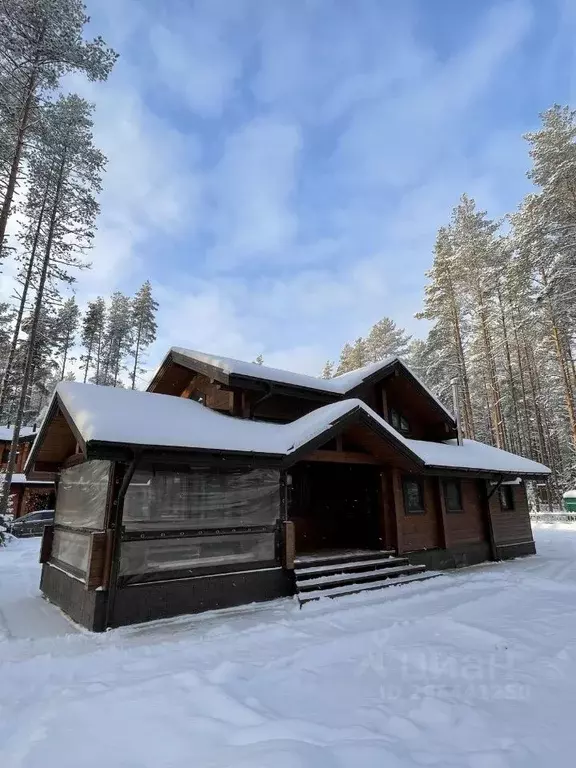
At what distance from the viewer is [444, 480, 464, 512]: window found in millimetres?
11844

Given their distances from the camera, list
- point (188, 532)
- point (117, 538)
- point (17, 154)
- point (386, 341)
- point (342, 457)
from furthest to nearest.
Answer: point (386, 341), point (17, 154), point (342, 457), point (188, 532), point (117, 538)

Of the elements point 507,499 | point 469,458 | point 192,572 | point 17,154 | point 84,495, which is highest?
point 17,154

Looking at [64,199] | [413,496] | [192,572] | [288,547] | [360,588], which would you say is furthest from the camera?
[64,199]

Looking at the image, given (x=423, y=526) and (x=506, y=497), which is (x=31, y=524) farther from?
(x=506, y=497)

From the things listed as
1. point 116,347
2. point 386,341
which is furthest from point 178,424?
point 116,347

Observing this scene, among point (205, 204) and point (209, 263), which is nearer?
point (205, 204)

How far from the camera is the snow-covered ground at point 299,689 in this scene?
10.0 ft

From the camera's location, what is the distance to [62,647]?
210 inches

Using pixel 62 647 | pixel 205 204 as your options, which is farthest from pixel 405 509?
pixel 205 204

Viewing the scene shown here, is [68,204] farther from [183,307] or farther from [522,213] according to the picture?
[522,213]

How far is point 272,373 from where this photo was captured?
10219 mm

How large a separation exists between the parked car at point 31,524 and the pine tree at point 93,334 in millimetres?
16806

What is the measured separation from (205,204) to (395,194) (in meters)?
6.97

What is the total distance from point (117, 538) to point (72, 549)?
6.97 feet
